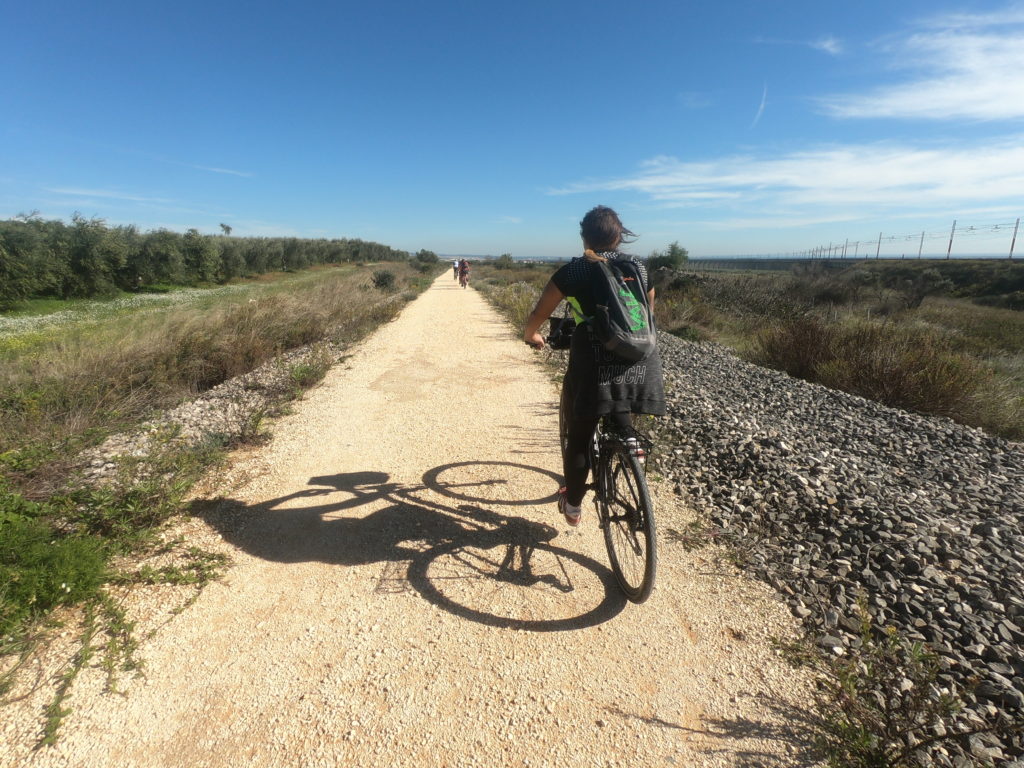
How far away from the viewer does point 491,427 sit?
Answer: 5.25 meters

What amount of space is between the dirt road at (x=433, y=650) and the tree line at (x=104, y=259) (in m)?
30.7

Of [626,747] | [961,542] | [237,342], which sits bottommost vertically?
[626,747]

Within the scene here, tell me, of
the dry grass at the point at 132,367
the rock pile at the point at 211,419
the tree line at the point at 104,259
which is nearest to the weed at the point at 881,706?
the rock pile at the point at 211,419

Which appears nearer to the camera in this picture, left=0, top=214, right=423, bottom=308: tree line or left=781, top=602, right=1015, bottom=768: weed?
left=781, top=602, right=1015, bottom=768: weed

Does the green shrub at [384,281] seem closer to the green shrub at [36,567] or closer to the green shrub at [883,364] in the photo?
the green shrub at [883,364]

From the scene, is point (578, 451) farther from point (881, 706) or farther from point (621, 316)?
point (881, 706)

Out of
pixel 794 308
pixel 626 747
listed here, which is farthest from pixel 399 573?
pixel 794 308

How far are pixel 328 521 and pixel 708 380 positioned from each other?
20.1 ft

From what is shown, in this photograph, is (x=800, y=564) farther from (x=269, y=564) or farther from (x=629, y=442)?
(x=269, y=564)

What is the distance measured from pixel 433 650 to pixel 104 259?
3823 centimetres

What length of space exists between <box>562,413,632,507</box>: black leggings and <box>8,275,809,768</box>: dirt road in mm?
458

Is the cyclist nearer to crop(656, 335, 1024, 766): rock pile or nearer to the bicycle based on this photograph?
the bicycle

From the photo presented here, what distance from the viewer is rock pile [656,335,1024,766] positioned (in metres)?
2.16

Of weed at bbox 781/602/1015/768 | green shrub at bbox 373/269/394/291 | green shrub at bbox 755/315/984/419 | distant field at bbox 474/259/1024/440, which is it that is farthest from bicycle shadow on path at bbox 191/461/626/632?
green shrub at bbox 373/269/394/291
